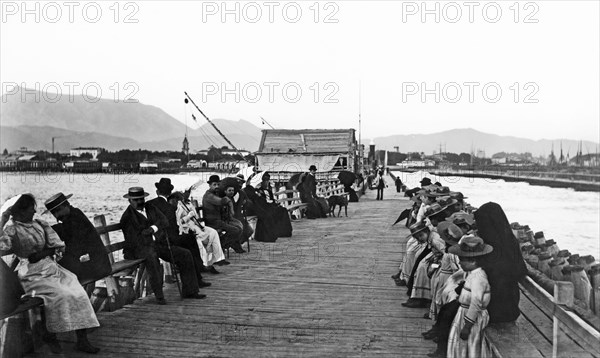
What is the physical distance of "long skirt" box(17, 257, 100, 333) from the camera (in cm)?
470

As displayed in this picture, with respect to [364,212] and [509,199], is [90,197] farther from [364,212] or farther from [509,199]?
[364,212]

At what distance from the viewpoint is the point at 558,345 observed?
3.64 metres

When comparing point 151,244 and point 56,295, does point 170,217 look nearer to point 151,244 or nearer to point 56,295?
point 151,244

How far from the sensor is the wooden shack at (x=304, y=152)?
92.5 ft

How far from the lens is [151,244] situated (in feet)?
22.1

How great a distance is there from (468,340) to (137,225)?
4427mm

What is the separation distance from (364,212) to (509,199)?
63579mm

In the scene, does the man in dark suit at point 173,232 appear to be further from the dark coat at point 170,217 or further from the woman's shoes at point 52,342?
the woman's shoes at point 52,342

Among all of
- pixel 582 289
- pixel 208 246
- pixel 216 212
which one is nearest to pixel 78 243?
pixel 208 246

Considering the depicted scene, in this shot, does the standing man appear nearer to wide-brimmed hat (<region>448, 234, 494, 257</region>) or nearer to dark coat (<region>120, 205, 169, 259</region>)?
dark coat (<region>120, 205, 169, 259</region>)

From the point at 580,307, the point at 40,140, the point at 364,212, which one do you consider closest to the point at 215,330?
the point at 580,307

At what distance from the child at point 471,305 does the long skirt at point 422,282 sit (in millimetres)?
1998

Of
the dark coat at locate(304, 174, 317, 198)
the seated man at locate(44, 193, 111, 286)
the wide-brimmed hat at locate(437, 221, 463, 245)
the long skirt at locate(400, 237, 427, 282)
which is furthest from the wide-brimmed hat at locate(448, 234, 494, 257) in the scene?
the dark coat at locate(304, 174, 317, 198)

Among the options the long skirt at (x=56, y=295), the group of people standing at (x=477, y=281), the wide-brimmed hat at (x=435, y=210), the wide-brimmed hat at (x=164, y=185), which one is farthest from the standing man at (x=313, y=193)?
the long skirt at (x=56, y=295)
